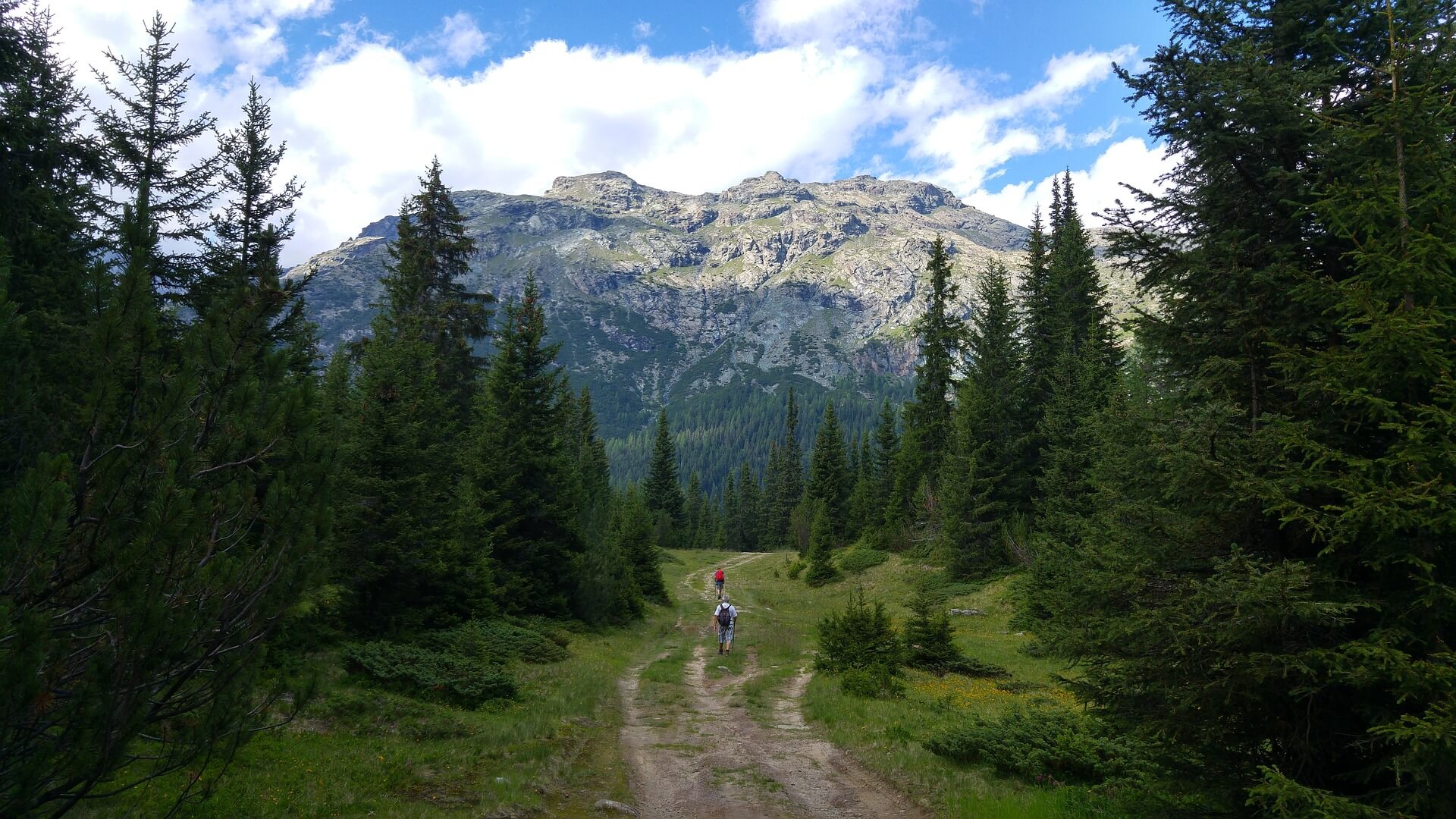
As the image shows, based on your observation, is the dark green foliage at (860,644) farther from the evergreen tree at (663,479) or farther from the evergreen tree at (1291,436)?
the evergreen tree at (663,479)

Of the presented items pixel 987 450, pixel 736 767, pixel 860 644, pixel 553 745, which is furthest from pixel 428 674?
pixel 987 450

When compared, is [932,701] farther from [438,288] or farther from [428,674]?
[438,288]

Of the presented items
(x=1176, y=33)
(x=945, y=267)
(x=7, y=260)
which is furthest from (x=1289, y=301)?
(x=945, y=267)

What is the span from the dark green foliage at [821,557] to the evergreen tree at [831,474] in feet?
75.0

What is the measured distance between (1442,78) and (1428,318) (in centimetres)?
289

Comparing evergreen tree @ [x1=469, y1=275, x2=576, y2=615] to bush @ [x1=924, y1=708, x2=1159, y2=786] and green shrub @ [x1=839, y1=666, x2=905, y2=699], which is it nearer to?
green shrub @ [x1=839, y1=666, x2=905, y2=699]

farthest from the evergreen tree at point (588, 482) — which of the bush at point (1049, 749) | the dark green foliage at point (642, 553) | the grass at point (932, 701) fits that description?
the bush at point (1049, 749)

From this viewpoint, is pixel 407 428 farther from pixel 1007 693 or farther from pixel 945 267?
pixel 945 267

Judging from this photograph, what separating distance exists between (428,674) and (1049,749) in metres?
12.6

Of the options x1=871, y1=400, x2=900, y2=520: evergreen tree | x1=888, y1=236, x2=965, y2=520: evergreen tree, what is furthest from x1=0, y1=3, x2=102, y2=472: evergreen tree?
x1=871, y1=400, x2=900, y2=520: evergreen tree

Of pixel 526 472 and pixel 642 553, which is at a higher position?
pixel 526 472

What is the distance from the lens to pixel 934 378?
47.0 metres

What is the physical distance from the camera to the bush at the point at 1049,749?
1023cm

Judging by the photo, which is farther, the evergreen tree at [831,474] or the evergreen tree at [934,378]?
the evergreen tree at [831,474]
